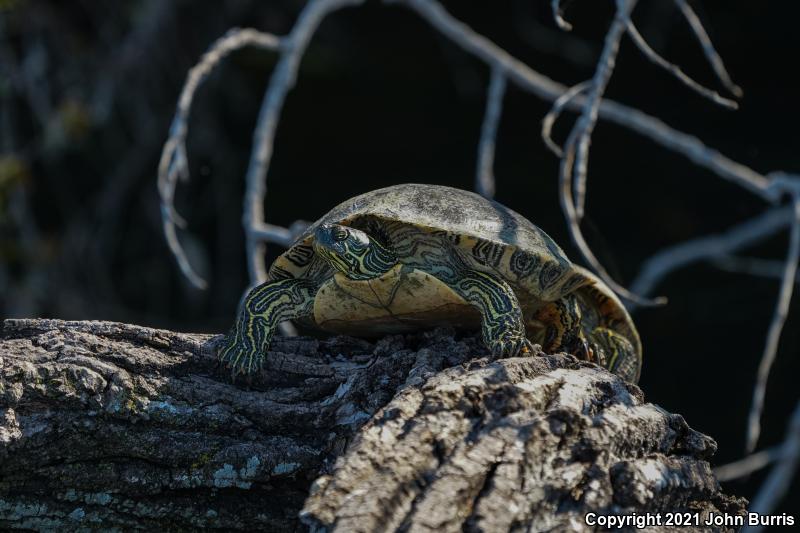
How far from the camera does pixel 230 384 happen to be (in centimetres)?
319

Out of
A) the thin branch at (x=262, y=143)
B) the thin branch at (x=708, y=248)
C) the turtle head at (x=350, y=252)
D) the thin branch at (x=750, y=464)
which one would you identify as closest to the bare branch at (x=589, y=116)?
the turtle head at (x=350, y=252)

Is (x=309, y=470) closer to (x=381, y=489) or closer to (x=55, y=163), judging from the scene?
(x=381, y=489)

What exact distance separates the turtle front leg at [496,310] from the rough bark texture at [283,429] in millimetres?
118

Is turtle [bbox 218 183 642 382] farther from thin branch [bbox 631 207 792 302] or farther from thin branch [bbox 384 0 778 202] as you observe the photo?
thin branch [bbox 631 207 792 302]

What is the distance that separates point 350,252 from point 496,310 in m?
0.55

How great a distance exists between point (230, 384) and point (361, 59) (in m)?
6.00

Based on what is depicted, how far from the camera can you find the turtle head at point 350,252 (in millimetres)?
3457

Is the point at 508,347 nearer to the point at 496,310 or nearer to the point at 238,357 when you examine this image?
the point at 496,310

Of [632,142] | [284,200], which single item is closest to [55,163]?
[284,200]

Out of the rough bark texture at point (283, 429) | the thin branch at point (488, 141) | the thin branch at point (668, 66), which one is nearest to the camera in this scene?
the rough bark texture at point (283, 429)

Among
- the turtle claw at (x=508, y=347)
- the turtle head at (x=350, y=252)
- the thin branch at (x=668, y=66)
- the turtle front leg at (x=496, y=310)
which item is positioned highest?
the thin branch at (x=668, y=66)

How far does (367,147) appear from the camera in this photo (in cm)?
890

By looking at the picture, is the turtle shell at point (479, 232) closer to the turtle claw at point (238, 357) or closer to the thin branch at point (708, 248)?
the turtle claw at point (238, 357)

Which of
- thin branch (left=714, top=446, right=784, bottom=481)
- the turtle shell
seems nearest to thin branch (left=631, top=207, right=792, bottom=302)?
thin branch (left=714, top=446, right=784, bottom=481)
